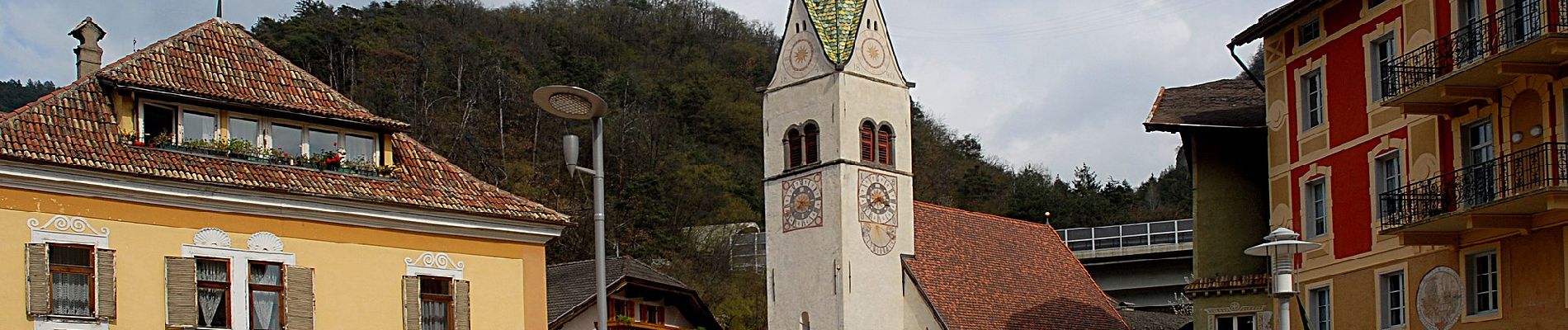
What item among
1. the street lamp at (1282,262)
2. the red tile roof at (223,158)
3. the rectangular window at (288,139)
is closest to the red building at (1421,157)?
the street lamp at (1282,262)

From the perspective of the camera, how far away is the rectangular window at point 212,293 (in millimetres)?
25844

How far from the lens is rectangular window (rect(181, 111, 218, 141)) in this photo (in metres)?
26.5

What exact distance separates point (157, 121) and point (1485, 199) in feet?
62.4

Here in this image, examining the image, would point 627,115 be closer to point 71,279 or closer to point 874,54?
point 874,54

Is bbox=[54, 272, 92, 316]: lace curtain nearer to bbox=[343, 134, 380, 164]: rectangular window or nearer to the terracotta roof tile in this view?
bbox=[343, 134, 380, 164]: rectangular window

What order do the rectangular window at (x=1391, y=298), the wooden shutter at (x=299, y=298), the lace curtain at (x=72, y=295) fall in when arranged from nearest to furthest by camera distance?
the lace curtain at (x=72, y=295) < the wooden shutter at (x=299, y=298) < the rectangular window at (x=1391, y=298)

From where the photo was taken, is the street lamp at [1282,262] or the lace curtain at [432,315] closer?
the street lamp at [1282,262]

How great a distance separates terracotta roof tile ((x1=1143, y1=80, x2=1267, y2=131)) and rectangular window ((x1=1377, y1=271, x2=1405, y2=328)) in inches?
218

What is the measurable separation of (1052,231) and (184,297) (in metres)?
36.6

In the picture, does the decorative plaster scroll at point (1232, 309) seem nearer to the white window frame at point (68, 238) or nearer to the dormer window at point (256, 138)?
the dormer window at point (256, 138)

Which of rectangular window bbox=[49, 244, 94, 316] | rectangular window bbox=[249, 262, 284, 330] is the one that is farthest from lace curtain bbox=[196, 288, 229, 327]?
rectangular window bbox=[49, 244, 94, 316]

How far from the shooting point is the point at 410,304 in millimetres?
27641

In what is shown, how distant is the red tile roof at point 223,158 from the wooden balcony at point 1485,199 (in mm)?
13118

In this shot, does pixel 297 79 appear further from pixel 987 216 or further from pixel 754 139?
pixel 754 139
